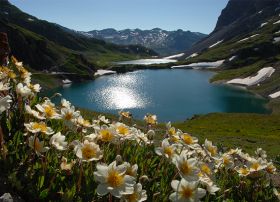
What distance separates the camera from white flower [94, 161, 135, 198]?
174 inches

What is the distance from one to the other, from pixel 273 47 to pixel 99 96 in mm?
116728

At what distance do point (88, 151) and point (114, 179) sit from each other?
75 centimetres

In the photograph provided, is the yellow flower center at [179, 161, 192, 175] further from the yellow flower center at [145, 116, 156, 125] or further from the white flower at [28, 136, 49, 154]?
the yellow flower center at [145, 116, 156, 125]

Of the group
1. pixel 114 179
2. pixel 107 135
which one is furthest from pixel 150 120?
pixel 114 179

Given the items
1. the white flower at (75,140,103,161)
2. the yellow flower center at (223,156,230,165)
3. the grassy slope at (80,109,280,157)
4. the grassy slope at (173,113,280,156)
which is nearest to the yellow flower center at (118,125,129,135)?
the white flower at (75,140,103,161)

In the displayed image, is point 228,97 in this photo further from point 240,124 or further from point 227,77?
point 240,124

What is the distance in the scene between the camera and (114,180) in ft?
14.7

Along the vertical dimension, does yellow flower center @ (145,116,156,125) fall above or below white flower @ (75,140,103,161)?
below

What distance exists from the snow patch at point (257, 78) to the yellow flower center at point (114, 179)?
132461mm

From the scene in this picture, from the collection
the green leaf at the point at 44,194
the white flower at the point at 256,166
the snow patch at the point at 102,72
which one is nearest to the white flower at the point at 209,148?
the white flower at the point at 256,166

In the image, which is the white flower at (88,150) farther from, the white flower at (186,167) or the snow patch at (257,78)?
the snow patch at (257,78)

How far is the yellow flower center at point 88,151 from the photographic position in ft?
16.6

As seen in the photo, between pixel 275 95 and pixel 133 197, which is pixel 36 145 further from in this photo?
pixel 275 95

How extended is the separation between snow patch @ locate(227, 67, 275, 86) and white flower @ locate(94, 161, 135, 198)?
434 ft
